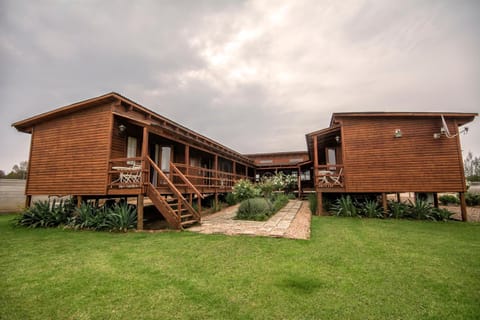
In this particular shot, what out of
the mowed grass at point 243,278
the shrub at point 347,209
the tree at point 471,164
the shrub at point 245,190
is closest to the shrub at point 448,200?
the shrub at point 347,209

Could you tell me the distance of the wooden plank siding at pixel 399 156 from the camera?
28.7 ft

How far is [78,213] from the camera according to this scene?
7.84m

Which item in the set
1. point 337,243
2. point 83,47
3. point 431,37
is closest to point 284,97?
point 431,37

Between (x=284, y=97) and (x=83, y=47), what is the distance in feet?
52.0

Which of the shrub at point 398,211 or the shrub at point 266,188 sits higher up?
the shrub at point 266,188

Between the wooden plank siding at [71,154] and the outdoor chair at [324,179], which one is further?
the outdoor chair at [324,179]

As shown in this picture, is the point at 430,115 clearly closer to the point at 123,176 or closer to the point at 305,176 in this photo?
the point at 123,176

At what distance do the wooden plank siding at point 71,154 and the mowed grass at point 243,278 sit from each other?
2.84 metres

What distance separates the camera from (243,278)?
134 inches

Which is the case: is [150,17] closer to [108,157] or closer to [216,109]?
[108,157]

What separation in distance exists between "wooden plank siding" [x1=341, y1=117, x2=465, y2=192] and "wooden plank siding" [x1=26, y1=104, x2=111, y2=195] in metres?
10.3

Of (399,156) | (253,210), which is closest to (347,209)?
(399,156)

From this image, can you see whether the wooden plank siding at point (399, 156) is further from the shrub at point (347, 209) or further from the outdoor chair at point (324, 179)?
the outdoor chair at point (324, 179)

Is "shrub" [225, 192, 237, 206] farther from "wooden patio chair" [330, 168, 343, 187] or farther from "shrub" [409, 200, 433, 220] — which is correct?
"shrub" [409, 200, 433, 220]
